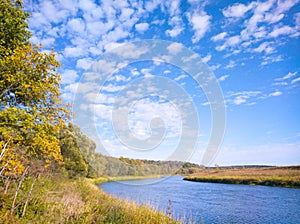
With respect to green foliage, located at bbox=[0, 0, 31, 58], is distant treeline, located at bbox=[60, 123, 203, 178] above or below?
below

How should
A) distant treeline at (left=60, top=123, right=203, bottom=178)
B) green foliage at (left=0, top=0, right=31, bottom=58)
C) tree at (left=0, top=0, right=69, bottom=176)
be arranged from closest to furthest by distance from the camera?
tree at (left=0, top=0, right=69, bottom=176) < green foliage at (left=0, top=0, right=31, bottom=58) < distant treeline at (left=60, top=123, right=203, bottom=178)

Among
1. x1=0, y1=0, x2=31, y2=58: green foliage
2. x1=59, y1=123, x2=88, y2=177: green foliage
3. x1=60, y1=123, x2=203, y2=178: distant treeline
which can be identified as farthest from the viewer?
x1=60, y1=123, x2=203, y2=178: distant treeline

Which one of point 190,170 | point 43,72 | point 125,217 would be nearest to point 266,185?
point 125,217

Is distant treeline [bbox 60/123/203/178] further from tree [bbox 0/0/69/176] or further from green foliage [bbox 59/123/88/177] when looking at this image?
tree [bbox 0/0/69/176]

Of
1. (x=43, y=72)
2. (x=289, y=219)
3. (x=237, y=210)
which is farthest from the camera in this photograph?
(x=237, y=210)

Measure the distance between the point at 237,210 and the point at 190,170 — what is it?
257 feet

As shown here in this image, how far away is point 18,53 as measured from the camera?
1116cm

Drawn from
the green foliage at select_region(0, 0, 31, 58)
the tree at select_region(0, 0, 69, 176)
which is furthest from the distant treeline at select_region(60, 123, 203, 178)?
the green foliage at select_region(0, 0, 31, 58)

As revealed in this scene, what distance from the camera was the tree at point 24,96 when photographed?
10867 mm

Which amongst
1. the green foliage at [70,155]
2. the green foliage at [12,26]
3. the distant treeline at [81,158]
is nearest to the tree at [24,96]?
the green foliage at [12,26]

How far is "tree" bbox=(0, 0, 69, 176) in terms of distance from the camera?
10.9 m

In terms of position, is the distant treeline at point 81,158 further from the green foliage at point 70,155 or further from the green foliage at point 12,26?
the green foliage at point 12,26

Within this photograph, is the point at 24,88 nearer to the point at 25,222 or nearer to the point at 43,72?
the point at 43,72

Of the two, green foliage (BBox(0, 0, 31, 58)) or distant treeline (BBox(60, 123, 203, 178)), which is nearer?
green foliage (BBox(0, 0, 31, 58))
